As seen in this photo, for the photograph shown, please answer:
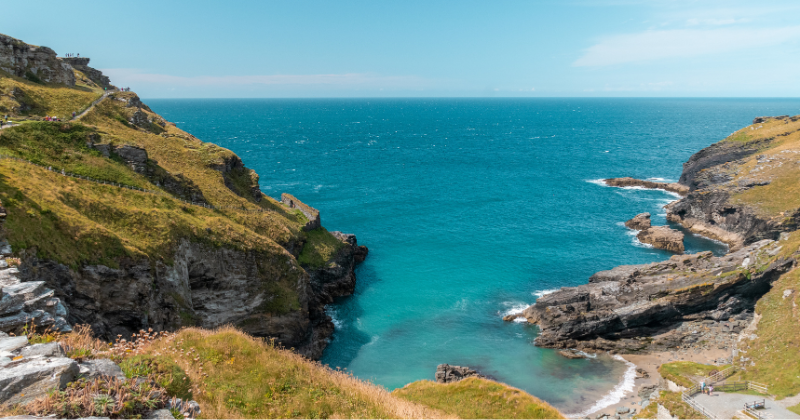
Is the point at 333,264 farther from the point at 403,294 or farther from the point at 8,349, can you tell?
the point at 8,349

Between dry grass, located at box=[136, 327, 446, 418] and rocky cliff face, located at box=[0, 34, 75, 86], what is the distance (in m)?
61.1

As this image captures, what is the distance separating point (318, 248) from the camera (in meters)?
66.6

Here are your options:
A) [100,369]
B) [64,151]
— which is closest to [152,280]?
[64,151]

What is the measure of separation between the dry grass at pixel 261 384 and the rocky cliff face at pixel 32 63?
2405 inches

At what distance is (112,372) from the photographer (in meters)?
13.6

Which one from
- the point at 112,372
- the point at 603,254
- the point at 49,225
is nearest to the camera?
the point at 112,372

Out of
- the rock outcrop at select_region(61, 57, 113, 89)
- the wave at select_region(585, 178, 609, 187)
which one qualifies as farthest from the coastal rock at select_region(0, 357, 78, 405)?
the wave at select_region(585, 178, 609, 187)

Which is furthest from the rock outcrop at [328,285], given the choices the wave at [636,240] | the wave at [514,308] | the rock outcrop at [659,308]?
the wave at [636,240]

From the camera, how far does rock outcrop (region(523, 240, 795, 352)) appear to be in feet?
175

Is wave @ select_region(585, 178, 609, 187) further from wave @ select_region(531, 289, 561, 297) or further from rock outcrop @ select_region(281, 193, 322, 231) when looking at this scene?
rock outcrop @ select_region(281, 193, 322, 231)

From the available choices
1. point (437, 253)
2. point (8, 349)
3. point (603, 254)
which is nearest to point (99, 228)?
point (8, 349)

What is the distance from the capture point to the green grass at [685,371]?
40763 mm

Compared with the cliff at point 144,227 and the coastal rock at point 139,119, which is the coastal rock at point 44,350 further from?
the coastal rock at point 139,119

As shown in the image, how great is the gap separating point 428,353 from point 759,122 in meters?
134
